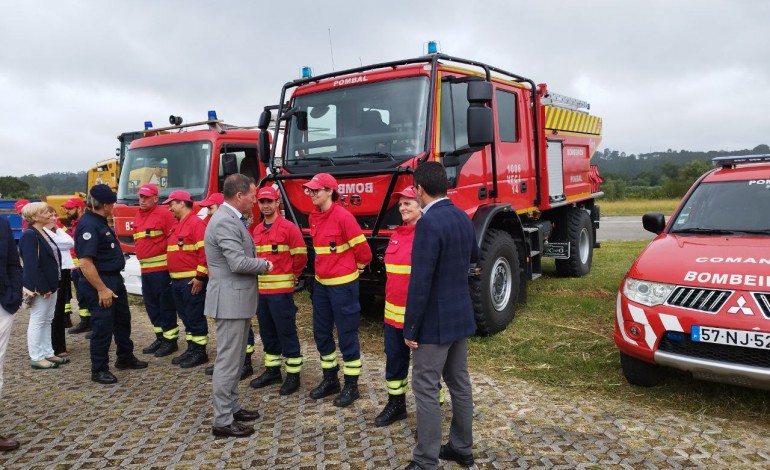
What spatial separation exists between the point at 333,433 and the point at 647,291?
2389mm

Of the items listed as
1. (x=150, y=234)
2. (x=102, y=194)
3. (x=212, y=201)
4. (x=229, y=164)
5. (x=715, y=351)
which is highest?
(x=229, y=164)

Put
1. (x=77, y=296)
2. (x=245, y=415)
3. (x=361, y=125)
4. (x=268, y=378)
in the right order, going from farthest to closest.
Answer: (x=77, y=296) → (x=361, y=125) → (x=268, y=378) → (x=245, y=415)

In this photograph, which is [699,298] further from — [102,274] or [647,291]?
[102,274]

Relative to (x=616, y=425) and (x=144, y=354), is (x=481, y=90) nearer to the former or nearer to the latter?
(x=616, y=425)

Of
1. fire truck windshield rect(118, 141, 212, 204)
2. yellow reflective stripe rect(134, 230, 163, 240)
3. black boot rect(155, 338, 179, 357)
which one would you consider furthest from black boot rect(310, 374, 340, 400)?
fire truck windshield rect(118, 141, 212, 204)

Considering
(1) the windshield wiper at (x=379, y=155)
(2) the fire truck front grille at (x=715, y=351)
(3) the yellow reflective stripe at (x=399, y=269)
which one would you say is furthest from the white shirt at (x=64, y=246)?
(2) the fire truck front grille at (x=715, y=351)

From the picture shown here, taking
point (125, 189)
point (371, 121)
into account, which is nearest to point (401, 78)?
point (371, 121)

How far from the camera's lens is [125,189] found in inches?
303

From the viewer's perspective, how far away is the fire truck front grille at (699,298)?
3.43 meters

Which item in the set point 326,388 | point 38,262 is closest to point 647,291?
point 326,388

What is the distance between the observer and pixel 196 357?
523cm

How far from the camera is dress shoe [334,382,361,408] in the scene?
13.3ft

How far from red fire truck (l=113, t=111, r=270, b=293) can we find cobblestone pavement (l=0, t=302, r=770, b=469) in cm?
320

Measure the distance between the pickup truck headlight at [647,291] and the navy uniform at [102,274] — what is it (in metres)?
4.33
